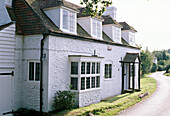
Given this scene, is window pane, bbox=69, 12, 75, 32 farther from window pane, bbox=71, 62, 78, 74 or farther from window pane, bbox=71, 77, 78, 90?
window pane, bbox=71, 77, 78, 90

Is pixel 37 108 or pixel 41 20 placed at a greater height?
pixel 41 20

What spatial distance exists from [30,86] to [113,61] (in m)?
9.08

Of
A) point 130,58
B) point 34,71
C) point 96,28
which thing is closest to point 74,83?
point 34,71

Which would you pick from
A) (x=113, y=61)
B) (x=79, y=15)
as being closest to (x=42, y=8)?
(x=79, y=15)

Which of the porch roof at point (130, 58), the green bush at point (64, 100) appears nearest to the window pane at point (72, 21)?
the green bush at point (64, 100)

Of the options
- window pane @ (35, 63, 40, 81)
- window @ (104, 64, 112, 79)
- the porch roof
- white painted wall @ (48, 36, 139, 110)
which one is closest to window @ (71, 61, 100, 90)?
white painted wall @ (48, 36, 139, 110)

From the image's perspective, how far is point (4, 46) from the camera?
439 inches

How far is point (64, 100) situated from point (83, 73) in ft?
7.72

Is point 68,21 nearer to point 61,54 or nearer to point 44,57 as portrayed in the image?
point 61,54

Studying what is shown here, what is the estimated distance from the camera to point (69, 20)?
13562 millimetres

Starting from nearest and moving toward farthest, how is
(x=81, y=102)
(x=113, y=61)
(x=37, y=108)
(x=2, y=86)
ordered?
(x=2, y=86), (x=37, y=108), (x=81, y=102), (x=113, y=61)

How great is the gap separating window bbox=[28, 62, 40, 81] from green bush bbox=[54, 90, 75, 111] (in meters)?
1.62

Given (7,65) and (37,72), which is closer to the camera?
(7,65)

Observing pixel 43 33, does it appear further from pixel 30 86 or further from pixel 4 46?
pixel 30 86
